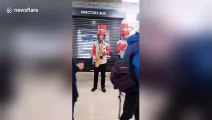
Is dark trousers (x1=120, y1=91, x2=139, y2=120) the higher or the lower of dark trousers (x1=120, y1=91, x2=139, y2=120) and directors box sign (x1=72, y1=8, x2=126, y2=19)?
the lower

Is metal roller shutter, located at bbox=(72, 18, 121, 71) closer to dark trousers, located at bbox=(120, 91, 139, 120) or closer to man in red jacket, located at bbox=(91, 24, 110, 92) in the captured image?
man in red jacket, located at bbox=(91, 24, 110, 92)

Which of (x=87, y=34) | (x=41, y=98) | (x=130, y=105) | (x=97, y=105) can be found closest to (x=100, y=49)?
(x=97, y=105)

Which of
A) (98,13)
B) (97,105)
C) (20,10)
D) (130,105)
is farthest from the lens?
(98,13)

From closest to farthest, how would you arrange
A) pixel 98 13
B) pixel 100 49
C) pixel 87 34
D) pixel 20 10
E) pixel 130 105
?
pixel 20 10 < pixel 130 105 < pixel 100 49 < pixel 98 13 < pixel 87 34

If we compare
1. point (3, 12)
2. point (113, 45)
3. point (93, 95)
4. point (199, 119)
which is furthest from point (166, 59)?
point (113, 45)

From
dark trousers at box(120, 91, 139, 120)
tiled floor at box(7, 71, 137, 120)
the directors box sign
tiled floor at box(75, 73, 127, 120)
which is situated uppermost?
the directors box sign

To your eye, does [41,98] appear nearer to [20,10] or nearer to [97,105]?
[20,10]

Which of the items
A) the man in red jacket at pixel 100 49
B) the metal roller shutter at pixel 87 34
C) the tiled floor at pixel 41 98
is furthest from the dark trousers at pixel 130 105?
the metal roller shutter at pixel 87 34

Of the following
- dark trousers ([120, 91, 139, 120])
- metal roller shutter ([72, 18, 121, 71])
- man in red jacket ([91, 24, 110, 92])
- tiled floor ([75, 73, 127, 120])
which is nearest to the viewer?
dark trousers ([120, 91, 139, 120])

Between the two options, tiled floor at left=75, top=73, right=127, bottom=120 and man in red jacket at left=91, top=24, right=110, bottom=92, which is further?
man in red jacket at left=91, top=24, right=110, bottom=92

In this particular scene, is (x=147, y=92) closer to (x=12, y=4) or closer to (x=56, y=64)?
(x=56, y=64)

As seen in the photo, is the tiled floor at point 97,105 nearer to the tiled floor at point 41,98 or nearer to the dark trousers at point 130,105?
the dark trousers at point 130,105

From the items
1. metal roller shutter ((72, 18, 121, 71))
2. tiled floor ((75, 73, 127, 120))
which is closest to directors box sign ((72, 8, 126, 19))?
metal roller shutter ((72, 18, 121, 71))

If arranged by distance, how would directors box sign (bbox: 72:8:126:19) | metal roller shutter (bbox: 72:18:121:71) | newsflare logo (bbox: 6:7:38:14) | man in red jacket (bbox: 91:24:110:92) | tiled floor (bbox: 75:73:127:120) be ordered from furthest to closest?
metal roller shutter (bbox: 72:18:121:71) → directors box sign (bbox: 72:8:126:19) → man in red jacket (bbox: 91:24:110:92) → tiled floor (bbox: 75:73:127:120) → newsflare logo (bbox: 6:7:38:14)
